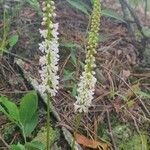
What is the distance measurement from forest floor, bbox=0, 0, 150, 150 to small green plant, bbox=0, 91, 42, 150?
0.44ft

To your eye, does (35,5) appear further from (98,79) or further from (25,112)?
(25,112)

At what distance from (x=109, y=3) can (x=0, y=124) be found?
2911 millimetres

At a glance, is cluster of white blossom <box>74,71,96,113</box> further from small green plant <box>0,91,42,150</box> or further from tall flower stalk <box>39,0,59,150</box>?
small green plant <box>0,91,42,150</box>

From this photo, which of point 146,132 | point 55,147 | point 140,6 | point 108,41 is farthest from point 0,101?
point 140,6

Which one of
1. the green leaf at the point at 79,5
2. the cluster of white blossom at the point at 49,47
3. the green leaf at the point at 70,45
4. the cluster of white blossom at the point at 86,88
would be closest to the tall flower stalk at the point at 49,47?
the cluster of white blossom at the point at 49,47

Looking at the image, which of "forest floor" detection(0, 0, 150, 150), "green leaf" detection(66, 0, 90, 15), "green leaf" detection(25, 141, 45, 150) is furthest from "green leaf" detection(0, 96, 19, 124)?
"green leaf" detection(66, 0, 90, 15)

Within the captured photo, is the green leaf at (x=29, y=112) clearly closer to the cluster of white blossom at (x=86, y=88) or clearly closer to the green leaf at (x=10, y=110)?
the green leaf at (x=10, y=110)

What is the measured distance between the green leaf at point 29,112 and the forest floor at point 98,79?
0.14 m

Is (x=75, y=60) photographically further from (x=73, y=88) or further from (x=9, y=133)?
(x=9, y=133)

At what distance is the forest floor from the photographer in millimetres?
3446

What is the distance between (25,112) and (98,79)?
3.27ft

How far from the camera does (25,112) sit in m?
3.16

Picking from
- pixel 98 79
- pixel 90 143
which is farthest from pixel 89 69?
pixel 98 79

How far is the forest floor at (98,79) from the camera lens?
11.3 ft
